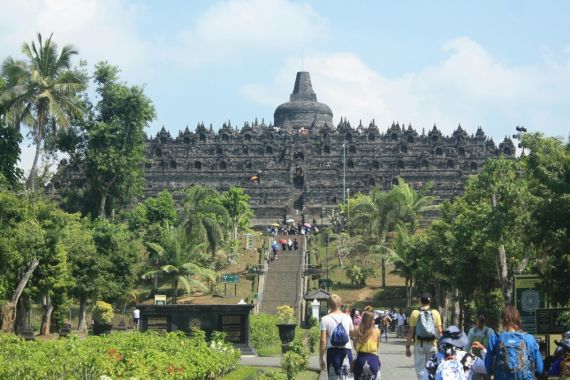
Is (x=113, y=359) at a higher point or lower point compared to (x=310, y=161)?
lower

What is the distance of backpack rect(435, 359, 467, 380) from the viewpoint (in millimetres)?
12250

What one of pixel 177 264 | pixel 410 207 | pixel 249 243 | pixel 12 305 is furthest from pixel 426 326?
pixel 249 243

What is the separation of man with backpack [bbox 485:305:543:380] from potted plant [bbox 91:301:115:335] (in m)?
24.5

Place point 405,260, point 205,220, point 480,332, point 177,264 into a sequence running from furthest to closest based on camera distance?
point 205,220, point 177,264, point 405,260, point 480,332

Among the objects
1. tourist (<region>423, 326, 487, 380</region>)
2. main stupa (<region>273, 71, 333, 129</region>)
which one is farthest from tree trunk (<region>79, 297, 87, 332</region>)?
main stupa (<region>273, 71, 333, 129</region>)

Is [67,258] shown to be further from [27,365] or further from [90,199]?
[27,365]

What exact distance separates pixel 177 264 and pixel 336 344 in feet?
127

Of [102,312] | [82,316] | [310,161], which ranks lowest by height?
[82,316]

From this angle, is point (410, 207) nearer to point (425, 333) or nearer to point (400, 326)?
point (400, 326)

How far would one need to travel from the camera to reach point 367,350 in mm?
14523

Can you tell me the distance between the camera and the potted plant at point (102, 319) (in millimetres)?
35309

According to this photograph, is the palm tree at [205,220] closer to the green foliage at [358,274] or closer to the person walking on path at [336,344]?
the green foliage at [358,274]

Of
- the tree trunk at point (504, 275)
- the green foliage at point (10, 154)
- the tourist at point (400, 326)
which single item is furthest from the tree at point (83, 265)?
the tree trunk at point (504, 275)

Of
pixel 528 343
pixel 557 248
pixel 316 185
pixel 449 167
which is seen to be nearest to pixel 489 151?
pixel 449 167
